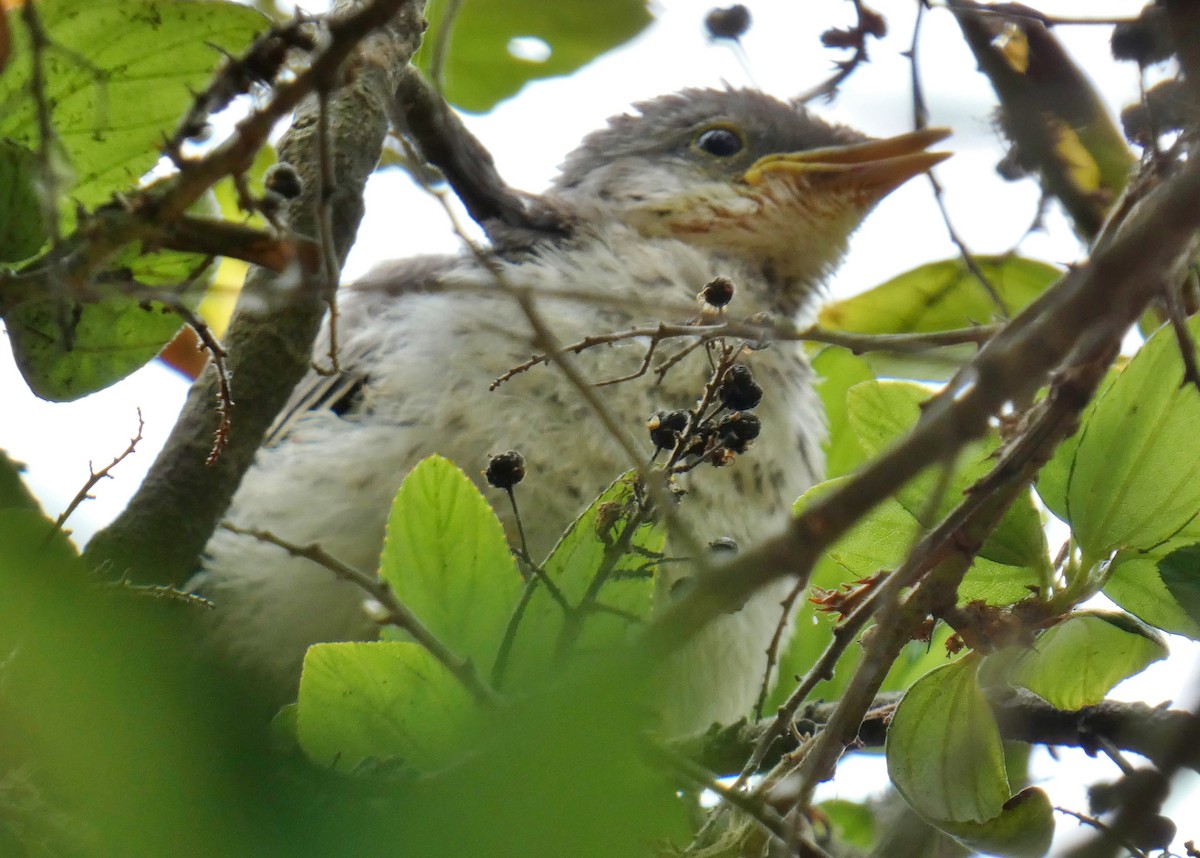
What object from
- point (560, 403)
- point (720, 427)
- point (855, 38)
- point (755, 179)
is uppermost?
point (755, 179)

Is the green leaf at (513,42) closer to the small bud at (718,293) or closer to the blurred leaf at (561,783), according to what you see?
the small bud at (718,293)

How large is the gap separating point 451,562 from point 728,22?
5.49 ft

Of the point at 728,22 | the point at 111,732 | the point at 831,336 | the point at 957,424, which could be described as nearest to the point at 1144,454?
the point at 831,336

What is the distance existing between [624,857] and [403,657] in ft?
2.26

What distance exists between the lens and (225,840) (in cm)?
87

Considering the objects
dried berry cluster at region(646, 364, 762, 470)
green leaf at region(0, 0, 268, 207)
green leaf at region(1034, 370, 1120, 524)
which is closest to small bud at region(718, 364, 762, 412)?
dried berry cluster at region(646, 364, 762, 470)

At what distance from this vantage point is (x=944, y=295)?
2.59 meters

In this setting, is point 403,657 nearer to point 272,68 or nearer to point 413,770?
point 413,770

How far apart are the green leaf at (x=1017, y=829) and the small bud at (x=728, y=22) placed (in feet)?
5.83

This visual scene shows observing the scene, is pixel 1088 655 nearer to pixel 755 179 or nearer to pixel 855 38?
pixel 855 38

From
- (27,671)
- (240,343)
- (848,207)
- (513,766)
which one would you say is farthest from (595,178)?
(513,766)

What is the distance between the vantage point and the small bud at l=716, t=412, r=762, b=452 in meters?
1.68

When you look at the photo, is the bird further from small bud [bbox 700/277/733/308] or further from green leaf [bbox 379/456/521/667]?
green leaf [bbox 379/456/521/667]

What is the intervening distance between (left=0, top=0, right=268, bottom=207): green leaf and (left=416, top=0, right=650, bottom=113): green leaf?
52.3 inches
